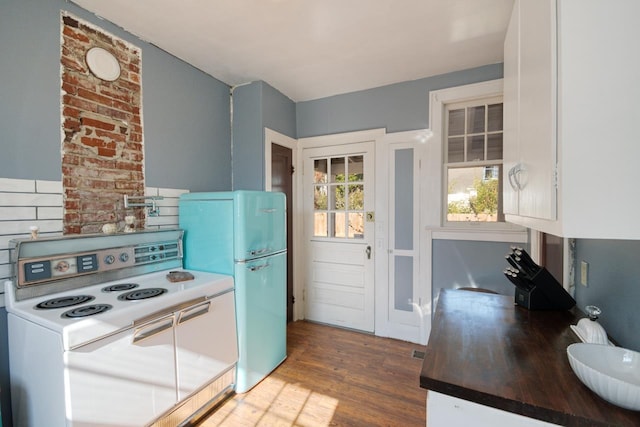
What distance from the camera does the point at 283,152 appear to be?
3.11m

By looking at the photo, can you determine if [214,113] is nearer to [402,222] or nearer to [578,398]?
[402,222]

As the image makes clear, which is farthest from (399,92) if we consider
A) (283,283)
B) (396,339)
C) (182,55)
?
(396,339)

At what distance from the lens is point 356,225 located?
310 cm

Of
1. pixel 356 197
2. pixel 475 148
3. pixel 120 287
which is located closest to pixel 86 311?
pixel 120 287

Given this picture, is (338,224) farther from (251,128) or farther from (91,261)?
(91,261)

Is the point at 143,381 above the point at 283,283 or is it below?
below

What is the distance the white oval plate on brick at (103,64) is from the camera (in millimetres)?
1793

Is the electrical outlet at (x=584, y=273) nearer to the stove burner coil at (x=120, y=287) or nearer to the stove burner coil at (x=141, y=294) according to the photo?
the stove burner coil at (x=141, y=294)

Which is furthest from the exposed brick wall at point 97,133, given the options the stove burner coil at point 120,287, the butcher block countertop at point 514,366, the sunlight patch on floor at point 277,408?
the butcher block countertop at point 514,366

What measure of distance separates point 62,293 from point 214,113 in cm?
186

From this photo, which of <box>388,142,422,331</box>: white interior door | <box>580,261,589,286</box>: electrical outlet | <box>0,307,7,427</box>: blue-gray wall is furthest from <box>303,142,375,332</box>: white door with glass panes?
<box>0,307,7,427</box>: blue-gray wall

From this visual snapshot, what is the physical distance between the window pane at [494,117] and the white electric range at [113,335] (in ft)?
8.77

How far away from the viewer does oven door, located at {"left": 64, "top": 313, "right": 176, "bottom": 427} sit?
1.18 metres

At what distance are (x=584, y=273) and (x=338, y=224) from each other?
213cm
